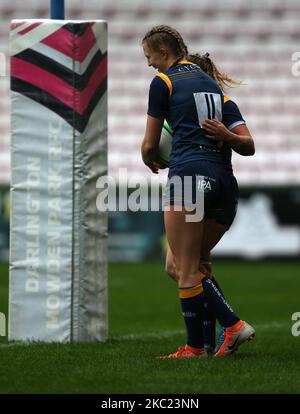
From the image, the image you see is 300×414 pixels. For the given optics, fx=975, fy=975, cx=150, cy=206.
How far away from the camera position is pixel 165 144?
5145 mm

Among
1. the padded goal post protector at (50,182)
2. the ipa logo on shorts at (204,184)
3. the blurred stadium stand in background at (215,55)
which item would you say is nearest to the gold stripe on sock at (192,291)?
the ipa logo on shorts at (204,184)

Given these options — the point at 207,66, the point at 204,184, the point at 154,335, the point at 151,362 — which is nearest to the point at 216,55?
the point at 154,335

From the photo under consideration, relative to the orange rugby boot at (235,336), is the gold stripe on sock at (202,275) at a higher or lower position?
higher

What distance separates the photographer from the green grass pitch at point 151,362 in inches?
158

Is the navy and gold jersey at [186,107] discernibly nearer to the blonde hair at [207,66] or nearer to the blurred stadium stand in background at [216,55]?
the blonde hair at [207,66]

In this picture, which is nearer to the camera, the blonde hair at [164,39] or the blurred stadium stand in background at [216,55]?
the blonde hair at [164,39]

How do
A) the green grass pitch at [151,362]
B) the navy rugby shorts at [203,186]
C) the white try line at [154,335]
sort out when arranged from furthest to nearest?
the white try line at [154,335], the navy rugby shorts at [203,186], the green grass pitch at [151,362]

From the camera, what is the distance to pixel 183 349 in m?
5.08

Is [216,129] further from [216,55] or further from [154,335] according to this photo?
[216,55]

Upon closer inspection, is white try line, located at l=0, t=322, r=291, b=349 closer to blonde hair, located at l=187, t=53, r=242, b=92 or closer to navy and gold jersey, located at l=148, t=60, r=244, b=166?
navy and gold jersey, located at l=148, t=60, r=244, b=166

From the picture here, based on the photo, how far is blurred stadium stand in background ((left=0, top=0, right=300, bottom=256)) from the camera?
711 inches

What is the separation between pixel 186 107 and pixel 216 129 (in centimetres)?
19
